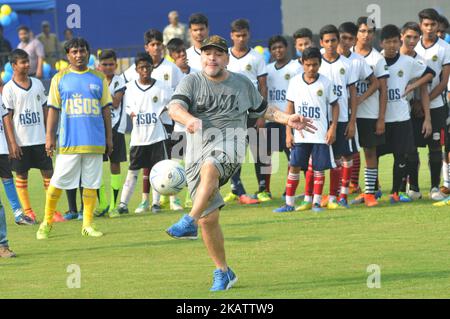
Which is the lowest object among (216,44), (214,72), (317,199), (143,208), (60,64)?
(143,208)

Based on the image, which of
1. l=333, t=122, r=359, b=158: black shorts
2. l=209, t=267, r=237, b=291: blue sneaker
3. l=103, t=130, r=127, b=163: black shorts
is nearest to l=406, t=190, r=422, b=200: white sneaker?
l=333, t=122, r=359, b=158: black shorts

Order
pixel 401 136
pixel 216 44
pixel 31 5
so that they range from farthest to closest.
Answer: pixel 31 5
pixel 401 136
pixel 216 44

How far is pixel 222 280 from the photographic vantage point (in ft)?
30.5

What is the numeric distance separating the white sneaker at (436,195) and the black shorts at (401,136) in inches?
27.3

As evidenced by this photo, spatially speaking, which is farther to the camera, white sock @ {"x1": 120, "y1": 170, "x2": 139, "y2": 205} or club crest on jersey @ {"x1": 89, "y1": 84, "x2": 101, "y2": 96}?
white sock @ {"x1": 120, "y1": 170, "x2": 139, "y2": 205}

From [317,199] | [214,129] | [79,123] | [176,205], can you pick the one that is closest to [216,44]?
[214,129]

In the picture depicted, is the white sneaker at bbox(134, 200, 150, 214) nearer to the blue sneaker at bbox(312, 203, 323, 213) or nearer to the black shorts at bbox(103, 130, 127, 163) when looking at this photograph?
the black shorts at bbox(103, 130, 127, 163)

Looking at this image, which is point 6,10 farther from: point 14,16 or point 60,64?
point 60,64

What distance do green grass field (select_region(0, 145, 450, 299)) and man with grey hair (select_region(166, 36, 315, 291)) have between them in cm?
47

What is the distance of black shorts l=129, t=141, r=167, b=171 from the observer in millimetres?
14719

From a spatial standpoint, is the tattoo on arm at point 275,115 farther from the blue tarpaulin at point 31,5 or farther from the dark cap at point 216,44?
the blue tarpaulin at point 31,5

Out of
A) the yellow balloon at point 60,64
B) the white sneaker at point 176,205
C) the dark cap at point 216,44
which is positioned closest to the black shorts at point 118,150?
the white sneaker at point 176,205

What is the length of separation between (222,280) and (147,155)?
570 cm

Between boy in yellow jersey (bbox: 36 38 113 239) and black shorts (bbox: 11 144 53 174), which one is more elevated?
boy in yellow jersey (bbox: 36 38 113 239)
